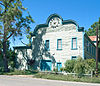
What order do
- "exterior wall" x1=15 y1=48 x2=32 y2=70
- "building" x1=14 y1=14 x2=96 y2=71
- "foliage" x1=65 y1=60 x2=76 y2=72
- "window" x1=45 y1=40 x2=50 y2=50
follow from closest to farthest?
1. "foliage" x1=65 y1=60 x2=76 y2=72
2. "building" x1=14 y1=14 x2=96 y2=71
3. "window" x1=45 y1=40 x2=50 y2=50
4. "exterior wall" x1=15 y1=48 x2=32 y2=70

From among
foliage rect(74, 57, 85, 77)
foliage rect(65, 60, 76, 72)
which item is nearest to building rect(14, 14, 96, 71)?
foliage rect(65, 60, 76, 72)

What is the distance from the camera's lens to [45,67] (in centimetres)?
2614

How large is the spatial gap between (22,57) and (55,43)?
7451 mm

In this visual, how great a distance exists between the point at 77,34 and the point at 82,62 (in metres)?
6.25

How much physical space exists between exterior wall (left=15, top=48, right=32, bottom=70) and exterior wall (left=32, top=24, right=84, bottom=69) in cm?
119

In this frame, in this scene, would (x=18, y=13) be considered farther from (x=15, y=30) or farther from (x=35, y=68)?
(x=35, y=68)

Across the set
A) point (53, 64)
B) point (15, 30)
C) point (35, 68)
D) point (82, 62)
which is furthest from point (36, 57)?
point (82, 62)

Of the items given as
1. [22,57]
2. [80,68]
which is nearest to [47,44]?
[22,57]

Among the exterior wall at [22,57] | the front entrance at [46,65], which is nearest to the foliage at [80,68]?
the front entrance at [46,65]

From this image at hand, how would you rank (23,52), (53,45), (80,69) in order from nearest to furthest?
(80,69)
(53,45)
(23,52)

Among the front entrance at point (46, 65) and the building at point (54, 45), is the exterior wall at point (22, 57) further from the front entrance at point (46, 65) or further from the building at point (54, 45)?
the front entrance at point (46, 65)

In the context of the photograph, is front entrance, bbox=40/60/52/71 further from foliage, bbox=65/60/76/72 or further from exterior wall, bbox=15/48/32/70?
foliage, bbox=65/60/76/72

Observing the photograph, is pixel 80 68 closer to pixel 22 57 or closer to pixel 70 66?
pixel 70 66

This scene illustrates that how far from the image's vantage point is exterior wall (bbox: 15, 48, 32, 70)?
28234mm
